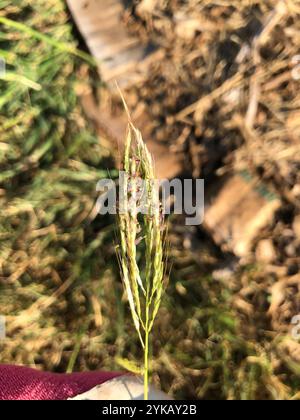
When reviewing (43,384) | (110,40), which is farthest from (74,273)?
(110,40)

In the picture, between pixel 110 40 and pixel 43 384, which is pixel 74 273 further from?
pixel 110 40

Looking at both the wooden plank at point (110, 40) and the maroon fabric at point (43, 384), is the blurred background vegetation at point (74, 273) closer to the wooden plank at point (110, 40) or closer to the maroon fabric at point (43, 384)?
the wooden plank at point (110, 40)

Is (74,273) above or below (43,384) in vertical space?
above

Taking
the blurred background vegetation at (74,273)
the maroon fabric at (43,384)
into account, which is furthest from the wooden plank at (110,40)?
the maroon fabric at (43,384)

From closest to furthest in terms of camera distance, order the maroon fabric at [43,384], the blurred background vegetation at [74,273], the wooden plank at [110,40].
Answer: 1. the maroon fabric at [43,384]
2. the blurred background vegetation at [74,273]
3. the wooden plank at [110,40]

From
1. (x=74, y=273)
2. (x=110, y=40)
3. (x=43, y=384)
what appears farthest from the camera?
(x=110, y=40)

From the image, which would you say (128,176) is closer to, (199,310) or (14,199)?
(199,310)
